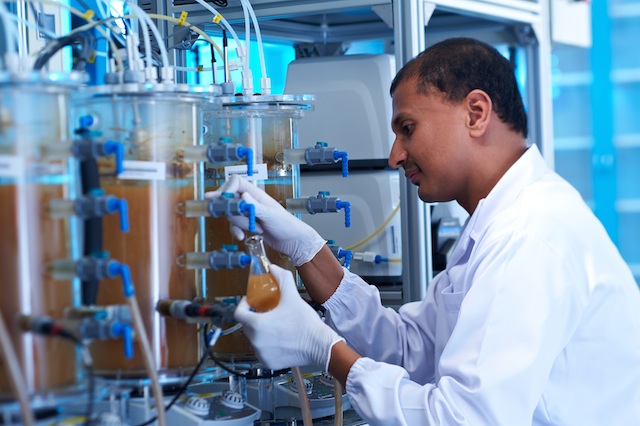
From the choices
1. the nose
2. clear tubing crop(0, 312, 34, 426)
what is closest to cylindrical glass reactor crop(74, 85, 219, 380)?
clear tubing crop(0, 312, 34, 426)

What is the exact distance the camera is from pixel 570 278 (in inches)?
58.9

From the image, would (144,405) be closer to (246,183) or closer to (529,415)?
(246,183)

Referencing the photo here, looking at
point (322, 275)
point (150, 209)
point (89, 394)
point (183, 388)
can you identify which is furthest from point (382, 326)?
point (89, 394)

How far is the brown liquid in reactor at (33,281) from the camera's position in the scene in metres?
1.02

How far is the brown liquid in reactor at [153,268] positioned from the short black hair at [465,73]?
0.63 m

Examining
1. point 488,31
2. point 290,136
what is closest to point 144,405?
point 290,136

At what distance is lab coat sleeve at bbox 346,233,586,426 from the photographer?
1404 millimetres

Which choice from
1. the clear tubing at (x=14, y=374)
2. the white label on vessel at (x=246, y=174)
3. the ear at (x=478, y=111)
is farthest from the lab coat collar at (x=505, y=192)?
the clear tubing at (x=14, y=374)

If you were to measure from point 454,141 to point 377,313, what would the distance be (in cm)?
45

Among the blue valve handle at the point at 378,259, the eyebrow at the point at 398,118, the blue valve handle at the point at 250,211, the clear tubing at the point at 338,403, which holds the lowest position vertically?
the clear tubing at the point at 338,403

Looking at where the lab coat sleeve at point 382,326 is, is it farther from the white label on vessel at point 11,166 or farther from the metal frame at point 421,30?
the white label on vessel at point 11,166

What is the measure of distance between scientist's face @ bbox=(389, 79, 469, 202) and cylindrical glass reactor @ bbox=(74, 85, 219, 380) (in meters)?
0.55

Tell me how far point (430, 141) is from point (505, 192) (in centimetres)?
18

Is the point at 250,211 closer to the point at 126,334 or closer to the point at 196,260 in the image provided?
the point at 196,260
